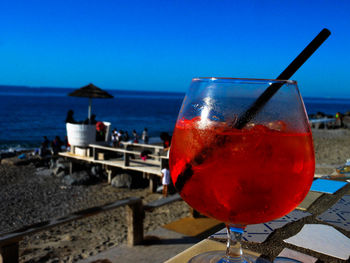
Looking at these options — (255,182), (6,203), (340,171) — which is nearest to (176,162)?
(255,182)

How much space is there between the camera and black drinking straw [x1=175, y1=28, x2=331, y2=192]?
2.33 feet

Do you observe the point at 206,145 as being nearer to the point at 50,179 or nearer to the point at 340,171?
the point at 340,171

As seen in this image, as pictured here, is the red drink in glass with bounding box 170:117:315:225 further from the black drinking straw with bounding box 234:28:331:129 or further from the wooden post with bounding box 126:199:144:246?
the wooden post with bounding box 126:199:144:246

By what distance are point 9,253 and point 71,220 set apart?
101 centimetres

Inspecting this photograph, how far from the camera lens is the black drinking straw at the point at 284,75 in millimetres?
709

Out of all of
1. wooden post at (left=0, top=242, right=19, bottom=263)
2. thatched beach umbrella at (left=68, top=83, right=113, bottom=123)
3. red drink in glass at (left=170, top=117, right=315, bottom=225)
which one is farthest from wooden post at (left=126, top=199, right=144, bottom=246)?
→ thatched beach umbrella at (left=68, top=83, right=113, bottom=123)

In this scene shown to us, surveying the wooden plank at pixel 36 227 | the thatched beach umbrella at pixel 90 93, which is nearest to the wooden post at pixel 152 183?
the thatched beach umbrella at pixel 90 93

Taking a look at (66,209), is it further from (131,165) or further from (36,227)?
(36,227)

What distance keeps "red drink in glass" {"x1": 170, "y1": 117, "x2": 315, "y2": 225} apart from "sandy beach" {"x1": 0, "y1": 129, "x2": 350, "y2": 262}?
6688mm

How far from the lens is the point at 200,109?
0.75 metres

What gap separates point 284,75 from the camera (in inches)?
29.4

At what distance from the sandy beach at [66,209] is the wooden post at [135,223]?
112 cm

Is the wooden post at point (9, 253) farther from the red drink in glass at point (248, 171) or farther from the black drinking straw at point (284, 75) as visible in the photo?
the black drinking straw at point (284, 75)

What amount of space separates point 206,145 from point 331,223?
0.62 metres
